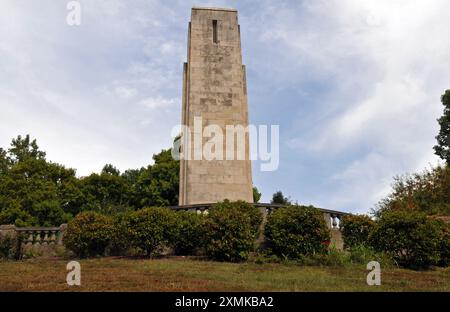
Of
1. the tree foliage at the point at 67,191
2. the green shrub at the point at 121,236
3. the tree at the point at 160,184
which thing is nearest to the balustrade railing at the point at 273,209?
the green shrub at the point at 121,236

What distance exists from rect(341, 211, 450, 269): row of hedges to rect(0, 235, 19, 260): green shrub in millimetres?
12672

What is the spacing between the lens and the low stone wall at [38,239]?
1714 centimetres

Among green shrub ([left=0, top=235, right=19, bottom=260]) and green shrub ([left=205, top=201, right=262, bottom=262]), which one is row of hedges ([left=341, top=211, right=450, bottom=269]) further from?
green shrub ([left=0, top=235, right=19, bottom=260])

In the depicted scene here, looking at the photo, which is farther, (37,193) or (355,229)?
(37,193)

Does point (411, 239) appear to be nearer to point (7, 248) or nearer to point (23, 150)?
point (7, 248)

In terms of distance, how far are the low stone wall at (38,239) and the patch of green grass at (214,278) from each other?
5188 millimetres

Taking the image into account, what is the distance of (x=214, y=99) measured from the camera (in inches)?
882

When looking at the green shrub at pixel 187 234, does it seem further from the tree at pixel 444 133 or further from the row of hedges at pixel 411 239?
the tree at pixel 444 133

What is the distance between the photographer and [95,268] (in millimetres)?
11617

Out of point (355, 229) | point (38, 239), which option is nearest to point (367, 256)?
point (355, 229)

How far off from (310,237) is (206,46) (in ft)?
43.4

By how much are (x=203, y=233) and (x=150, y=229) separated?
1754 millimetres
